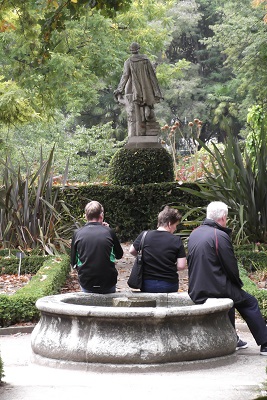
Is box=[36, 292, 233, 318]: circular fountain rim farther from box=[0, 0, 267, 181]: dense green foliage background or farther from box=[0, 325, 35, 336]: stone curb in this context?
box=[0, 0, 267, 181]: dense green foliage background

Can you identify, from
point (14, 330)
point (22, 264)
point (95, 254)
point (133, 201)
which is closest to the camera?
point (95, 254)

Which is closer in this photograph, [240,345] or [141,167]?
[240,345]

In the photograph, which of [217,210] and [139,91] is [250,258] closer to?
[217,210]

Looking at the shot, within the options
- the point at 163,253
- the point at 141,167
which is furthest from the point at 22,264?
the point at 163,253

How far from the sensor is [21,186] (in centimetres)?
1516

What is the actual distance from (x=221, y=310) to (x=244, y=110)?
116ft

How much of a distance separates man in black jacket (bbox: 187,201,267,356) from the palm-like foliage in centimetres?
614

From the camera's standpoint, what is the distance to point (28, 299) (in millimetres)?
10047

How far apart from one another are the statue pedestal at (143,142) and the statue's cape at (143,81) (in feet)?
2.63

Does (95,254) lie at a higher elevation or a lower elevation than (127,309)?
higher

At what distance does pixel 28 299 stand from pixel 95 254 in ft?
6.09

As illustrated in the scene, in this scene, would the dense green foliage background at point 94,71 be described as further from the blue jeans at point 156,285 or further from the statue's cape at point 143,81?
the blue jeans at point 156,285

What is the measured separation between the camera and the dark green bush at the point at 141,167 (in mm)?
18281

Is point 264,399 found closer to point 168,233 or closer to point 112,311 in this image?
point 112,311
